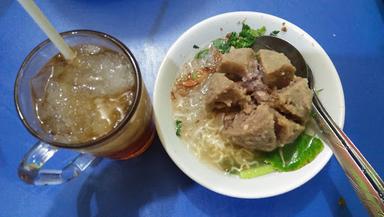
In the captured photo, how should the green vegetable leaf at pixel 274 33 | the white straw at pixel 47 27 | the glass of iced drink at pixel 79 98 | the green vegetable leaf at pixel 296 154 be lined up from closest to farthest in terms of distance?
the white straw at pixel 47 27 → the glass of iced drink at pixel 79 98 → the green vegetable leaf at pixel 296 154 → the green vegetable leaf at pixel 274 33

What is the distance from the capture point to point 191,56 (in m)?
1.44

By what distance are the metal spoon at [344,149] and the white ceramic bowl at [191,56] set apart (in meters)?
0.04

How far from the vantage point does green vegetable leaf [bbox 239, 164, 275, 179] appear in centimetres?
130

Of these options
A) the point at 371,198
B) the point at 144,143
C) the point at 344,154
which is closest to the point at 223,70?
the point at 144,143

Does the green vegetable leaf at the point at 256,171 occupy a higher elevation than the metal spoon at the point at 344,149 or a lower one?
lower

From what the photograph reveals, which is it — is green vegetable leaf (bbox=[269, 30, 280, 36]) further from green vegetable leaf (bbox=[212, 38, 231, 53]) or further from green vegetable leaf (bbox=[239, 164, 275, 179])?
green vegetable leaf (bbox=[239, 164, 275, 179])

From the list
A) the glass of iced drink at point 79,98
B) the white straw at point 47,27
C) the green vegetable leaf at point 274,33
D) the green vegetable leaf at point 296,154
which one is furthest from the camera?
the green vegetable leaf at point 274,33

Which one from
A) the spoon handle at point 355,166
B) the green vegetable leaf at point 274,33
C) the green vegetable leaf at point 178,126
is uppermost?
the green vegetable leaf at point 274,33

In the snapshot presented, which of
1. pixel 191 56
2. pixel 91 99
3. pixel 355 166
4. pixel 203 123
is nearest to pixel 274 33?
pixel 191 56

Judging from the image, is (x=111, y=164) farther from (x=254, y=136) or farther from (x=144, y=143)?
(x=254, y=136)

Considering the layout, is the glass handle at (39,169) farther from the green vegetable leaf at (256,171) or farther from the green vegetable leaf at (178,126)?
the green vegetable leaf at (256,171)

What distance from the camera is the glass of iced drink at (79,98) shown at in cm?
114

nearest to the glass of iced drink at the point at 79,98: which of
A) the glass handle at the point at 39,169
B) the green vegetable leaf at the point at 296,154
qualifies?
the glass handle at the point at 39,169

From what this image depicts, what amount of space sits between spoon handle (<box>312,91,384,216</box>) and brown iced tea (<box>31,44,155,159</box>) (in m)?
0.58
